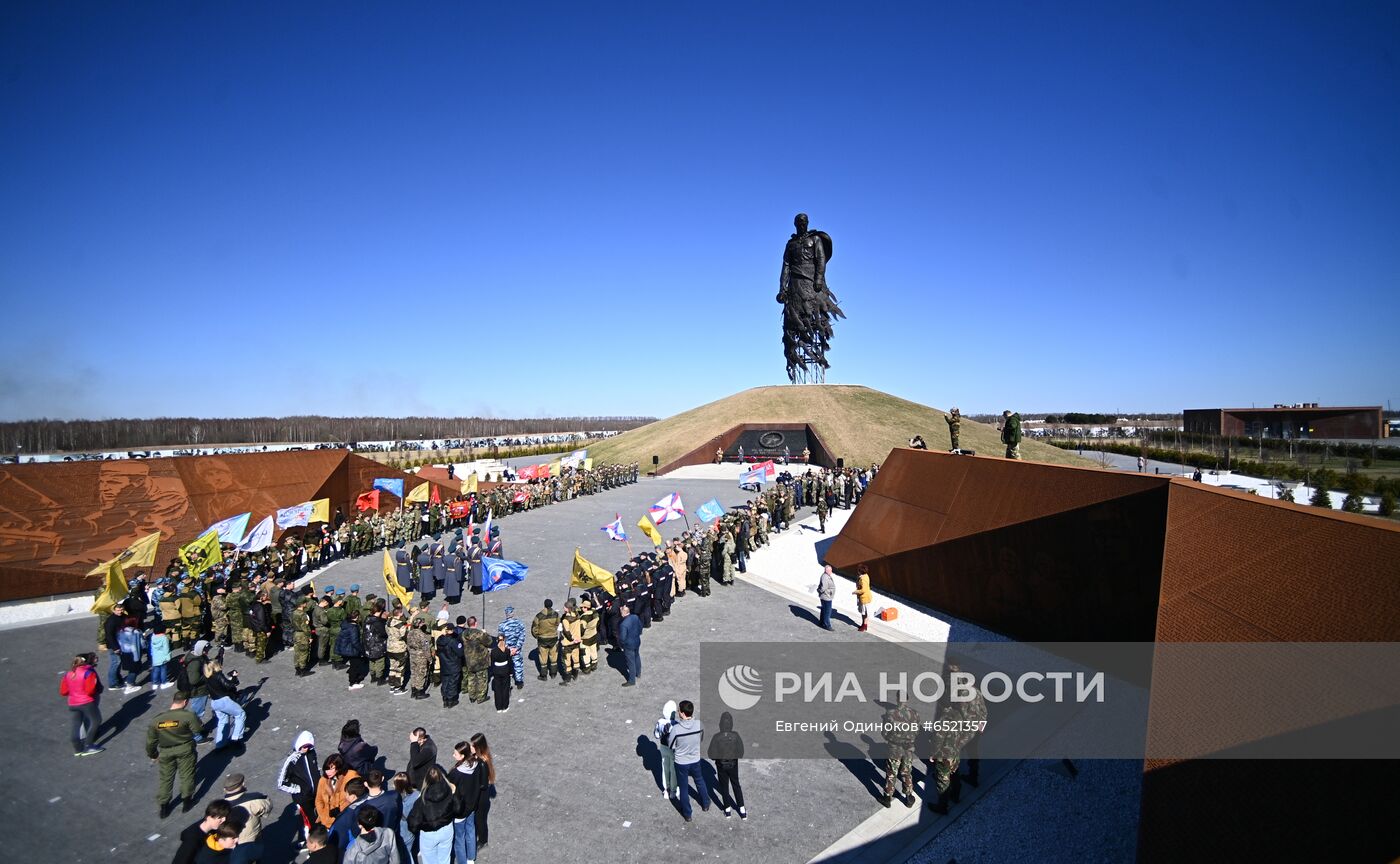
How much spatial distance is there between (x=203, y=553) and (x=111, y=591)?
7.70ft

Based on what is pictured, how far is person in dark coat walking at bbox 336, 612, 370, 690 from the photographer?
416 inches

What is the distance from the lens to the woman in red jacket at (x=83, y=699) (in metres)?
8.32

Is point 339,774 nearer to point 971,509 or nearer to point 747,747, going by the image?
point 747,747

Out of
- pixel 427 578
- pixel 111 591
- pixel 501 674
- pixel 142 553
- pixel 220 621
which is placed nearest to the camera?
pixel 501 674

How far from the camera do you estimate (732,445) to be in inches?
1702

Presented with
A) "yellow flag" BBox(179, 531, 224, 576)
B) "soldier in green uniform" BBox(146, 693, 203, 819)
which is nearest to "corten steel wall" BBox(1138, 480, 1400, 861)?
"soldier in green uniform" BBox(146, 693, 203, 819)

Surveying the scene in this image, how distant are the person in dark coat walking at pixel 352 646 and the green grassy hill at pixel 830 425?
31.2 m

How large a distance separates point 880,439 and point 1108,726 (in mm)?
33556

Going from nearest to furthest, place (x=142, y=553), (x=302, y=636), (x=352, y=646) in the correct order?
(x=352, y=646), (x=302, y=636), (x=142, y=553)

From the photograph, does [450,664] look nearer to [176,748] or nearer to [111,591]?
[176,748]

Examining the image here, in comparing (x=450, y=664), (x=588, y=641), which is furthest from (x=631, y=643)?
(x=450, y=664)

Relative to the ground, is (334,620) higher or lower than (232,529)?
lower

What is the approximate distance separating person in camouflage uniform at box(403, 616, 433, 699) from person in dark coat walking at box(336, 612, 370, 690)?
1137mm

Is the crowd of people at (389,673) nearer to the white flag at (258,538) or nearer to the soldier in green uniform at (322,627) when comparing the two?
the soldier in green uniform at (322,627)
